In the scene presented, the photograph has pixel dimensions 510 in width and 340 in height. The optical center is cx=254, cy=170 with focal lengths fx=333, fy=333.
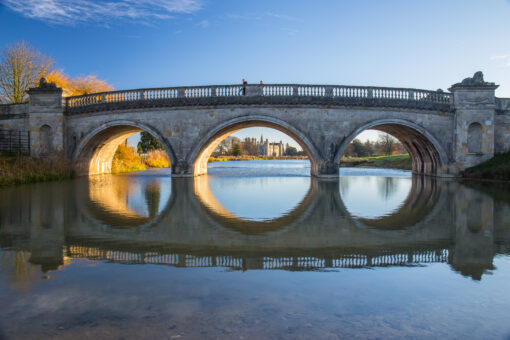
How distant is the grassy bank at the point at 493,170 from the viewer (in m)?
15.6

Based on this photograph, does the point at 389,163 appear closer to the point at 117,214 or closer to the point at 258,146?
the point at 117,214

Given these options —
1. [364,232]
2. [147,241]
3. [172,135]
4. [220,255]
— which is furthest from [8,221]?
[172,135]

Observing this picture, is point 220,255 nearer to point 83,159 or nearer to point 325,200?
point 325,200

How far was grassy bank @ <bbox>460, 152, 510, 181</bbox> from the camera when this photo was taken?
51.2 feet

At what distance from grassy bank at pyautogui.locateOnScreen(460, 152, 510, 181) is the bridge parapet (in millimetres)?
3425

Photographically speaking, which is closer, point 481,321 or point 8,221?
point 481,321

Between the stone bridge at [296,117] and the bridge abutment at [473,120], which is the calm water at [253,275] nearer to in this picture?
the stone bridge at [296,117]

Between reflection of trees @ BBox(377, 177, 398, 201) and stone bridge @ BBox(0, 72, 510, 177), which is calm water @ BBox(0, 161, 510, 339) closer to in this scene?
reflection of trees @ BBox(377, 177, 398, 201)

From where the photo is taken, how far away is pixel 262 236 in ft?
16.7

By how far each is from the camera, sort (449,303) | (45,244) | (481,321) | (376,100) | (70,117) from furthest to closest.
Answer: (70,117) < (376,100) < (45,244) < (449,303) < (481,321)

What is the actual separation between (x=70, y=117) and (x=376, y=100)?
1706 centimetres

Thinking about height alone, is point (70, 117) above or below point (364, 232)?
above

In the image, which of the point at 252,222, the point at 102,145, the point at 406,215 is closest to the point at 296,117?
the point at 406,215

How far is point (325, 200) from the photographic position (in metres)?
9.34
